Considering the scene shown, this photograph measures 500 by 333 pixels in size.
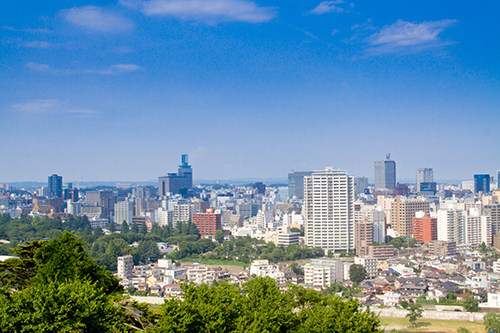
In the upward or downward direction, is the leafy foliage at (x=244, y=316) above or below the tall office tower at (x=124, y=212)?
above

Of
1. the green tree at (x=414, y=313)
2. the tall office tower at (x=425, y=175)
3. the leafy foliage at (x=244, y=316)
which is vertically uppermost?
the tall office tower at (x=425, y=175)

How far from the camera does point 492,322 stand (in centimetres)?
699

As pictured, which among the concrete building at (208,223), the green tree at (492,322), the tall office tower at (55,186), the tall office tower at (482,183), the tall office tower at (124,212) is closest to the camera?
the green tree at (492,322)

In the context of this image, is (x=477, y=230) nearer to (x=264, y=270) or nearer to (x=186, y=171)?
(x=264, y=270)

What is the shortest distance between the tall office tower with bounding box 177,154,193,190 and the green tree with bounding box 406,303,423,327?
116ft

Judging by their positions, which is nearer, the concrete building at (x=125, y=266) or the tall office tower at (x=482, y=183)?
the concrete building at (x=125, y=266)

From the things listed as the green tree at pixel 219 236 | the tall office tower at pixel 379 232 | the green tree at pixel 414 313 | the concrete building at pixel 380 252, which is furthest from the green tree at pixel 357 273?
the green tree at pixel 219 236

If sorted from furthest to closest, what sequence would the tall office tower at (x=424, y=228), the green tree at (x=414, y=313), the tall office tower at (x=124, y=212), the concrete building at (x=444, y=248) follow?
1. the tall office tower at (x=124, y=212)
2. the tall office tower at (x=424, y=228)
3. the concrete building at (x=444, y=248)
4. the green tree at (x=414, y=313)

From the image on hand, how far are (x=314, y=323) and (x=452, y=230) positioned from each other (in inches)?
578

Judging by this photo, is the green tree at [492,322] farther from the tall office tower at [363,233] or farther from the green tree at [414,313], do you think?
the tall office tower at [363,233]

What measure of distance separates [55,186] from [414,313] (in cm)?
2922

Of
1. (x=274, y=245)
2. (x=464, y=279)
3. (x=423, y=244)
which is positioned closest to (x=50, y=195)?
(x=274, y=245)

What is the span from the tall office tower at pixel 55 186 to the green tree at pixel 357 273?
25234 mm

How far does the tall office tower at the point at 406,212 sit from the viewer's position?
18.1 meters
